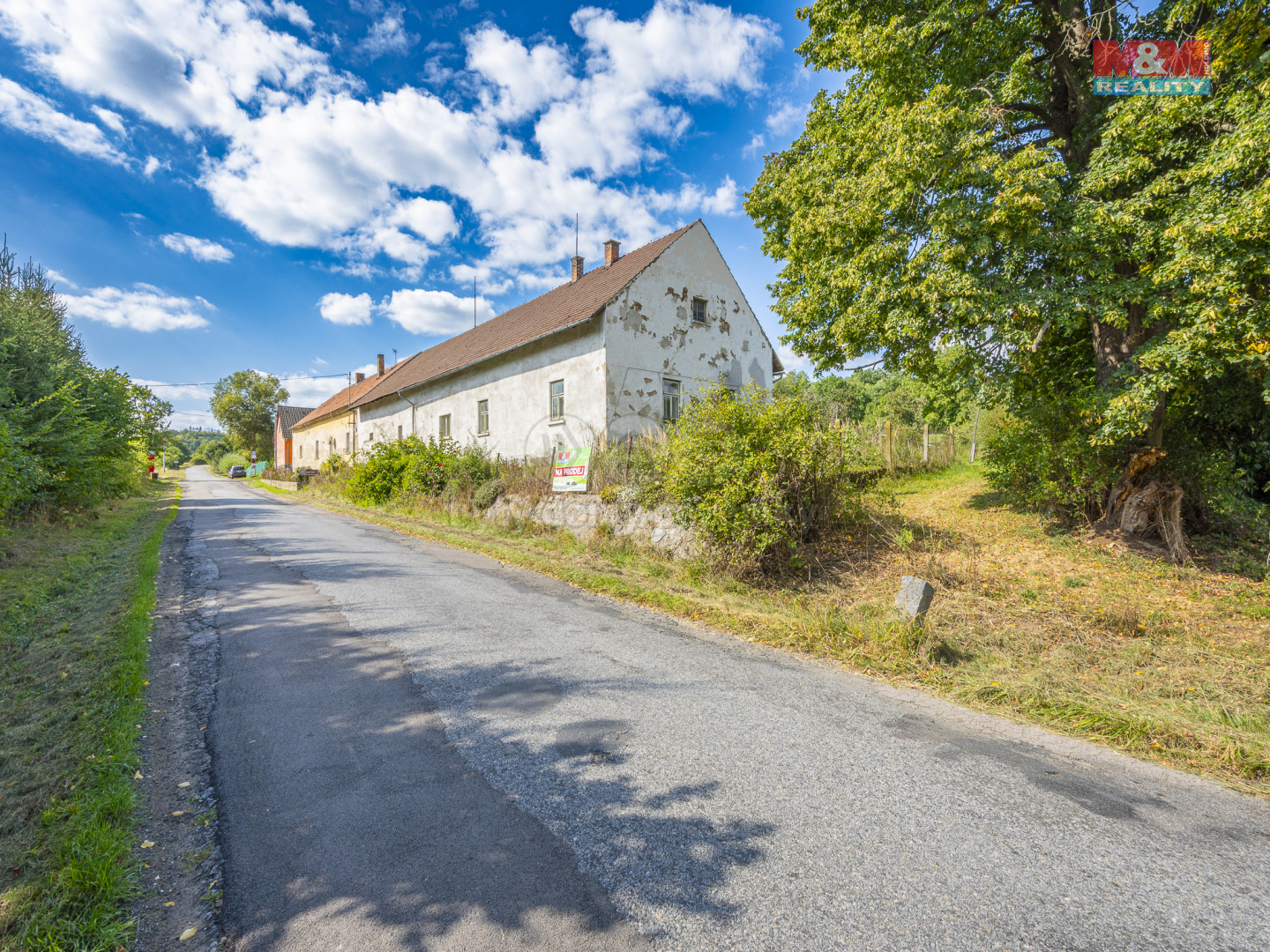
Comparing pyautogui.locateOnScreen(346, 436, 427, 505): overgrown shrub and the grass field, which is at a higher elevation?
pyautogui.locateOnScreen(346, 436, 427, 505): overgrown shrub

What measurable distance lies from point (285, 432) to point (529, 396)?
44.7 m

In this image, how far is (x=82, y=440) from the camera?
11664 millimetres

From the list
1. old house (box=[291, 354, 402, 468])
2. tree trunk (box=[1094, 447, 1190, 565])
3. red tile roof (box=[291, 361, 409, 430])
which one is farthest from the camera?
red tile roof (box=[291, 361, 409, 430])

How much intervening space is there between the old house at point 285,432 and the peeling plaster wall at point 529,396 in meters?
34.2

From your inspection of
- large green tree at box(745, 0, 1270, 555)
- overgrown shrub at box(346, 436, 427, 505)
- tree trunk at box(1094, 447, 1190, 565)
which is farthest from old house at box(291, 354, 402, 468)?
tree trunk at box(1094, 447, 1190, 565)

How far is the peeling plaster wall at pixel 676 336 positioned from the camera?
53.7ft

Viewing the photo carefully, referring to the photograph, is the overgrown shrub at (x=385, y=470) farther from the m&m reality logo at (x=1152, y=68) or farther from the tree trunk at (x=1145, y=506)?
the m&m reality logo at (x=1152, y=68)

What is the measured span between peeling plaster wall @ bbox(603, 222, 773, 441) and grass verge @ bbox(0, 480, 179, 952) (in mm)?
11807

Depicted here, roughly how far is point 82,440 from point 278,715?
12225mm

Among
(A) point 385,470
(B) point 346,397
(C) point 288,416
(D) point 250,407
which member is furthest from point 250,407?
(A) point 385,470

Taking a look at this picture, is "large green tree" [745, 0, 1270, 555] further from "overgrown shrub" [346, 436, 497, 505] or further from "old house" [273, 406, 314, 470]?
"old house" [273, 406, 314, 470]

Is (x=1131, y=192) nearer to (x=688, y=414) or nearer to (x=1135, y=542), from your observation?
(x=1135, y=542)

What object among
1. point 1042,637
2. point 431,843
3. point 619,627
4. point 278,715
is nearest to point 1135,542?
point 1042,637

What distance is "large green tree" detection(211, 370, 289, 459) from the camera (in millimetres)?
57844
